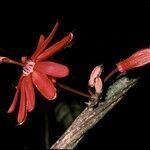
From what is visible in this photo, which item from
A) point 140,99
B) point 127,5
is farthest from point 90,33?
point 140,99

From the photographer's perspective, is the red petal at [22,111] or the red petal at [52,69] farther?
the red petal at [22,111]

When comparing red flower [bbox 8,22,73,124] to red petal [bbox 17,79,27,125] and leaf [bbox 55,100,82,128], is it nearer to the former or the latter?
red petal [bbox 17,79,27,125]

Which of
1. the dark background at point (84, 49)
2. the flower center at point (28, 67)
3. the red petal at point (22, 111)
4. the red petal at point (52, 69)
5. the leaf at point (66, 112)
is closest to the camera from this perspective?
the red petal at point (52, 69)

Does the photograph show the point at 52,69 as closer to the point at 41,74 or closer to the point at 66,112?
the point at 41,74

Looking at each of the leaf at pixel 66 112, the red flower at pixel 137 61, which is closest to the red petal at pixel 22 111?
the red flower at pixel 137 61

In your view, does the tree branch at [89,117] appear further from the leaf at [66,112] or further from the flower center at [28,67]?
the leaf at [66,112]

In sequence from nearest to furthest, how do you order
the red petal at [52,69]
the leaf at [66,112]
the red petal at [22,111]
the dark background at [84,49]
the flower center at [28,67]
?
the red petal at [52,69]
the red petal at [22,111]
the flower center at [28,67]
the leaf at [66,112]
the dark background at [84,49]

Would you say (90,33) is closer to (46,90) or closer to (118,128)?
(118,128)
